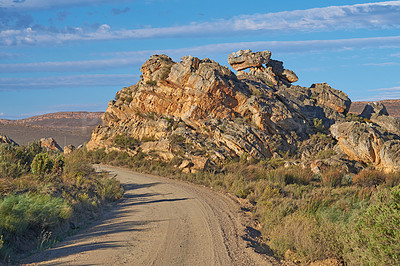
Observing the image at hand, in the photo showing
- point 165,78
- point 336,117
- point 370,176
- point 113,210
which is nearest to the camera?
point 113,210

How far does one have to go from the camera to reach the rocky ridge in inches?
1021

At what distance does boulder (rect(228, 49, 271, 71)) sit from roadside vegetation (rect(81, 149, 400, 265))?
20047mm

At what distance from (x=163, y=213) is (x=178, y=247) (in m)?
3.83

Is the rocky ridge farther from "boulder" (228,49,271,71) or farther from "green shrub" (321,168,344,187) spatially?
"boulder" (228,49,271,71)

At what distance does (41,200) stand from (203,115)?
20.5 metres

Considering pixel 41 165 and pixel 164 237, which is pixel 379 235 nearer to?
pixel 164 237

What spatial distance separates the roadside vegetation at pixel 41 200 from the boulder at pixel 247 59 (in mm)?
28513

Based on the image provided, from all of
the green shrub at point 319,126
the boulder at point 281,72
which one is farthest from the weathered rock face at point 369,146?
the boulder at point 281,72

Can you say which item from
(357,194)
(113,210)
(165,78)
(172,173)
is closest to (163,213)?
(113,210)

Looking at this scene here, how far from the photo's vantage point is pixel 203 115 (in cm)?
2969

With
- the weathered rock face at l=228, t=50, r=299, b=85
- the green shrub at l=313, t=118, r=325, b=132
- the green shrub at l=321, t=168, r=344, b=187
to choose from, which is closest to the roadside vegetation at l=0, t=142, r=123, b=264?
the green shrub at l=321, t=168, r=344, b=187

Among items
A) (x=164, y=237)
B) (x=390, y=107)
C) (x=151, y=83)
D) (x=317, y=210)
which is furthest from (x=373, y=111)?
(x=390, y=107)

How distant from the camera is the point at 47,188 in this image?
11820 mm

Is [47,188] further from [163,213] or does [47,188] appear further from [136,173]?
[136,173]
